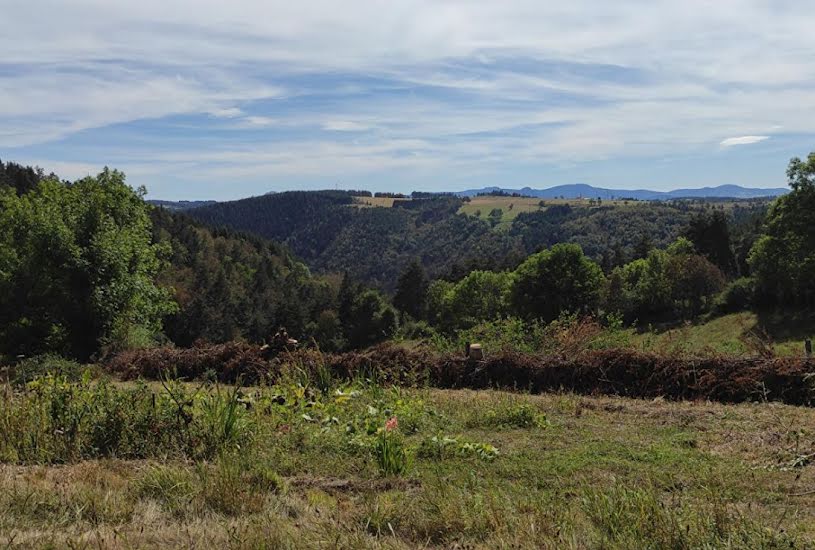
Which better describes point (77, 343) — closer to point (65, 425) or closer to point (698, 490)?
point (65, 425)

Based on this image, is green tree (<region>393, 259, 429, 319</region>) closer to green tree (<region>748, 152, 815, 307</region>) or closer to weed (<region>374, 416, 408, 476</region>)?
green tree (<region>748, 152, 815, 307</region>)

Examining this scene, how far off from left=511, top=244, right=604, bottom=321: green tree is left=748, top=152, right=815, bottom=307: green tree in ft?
41.9

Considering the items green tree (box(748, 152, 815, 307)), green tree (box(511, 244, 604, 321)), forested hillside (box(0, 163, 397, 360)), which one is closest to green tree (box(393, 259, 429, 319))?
green tree (box(511, 244, 604, 321))

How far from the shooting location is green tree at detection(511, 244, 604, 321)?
53.2 metres

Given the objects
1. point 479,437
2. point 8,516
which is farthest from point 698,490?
point 8,516

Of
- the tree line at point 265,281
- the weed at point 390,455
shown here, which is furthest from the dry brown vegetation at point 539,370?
the weed at point 390,455

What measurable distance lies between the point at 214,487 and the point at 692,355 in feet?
28.7

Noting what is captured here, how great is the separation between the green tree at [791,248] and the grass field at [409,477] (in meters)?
37.7

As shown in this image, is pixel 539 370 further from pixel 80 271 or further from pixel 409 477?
pixel 80 271

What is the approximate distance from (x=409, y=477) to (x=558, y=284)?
4942 cm

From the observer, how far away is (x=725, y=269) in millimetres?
64938

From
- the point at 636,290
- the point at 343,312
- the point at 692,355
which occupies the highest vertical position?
the point at 692,355

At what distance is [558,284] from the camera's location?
53.0 m

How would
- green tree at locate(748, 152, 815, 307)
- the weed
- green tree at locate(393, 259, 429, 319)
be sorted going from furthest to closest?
green tree at locate(393, 259, 429, 319) → green tree at locate(748, 152, 815, 307) → the weed
